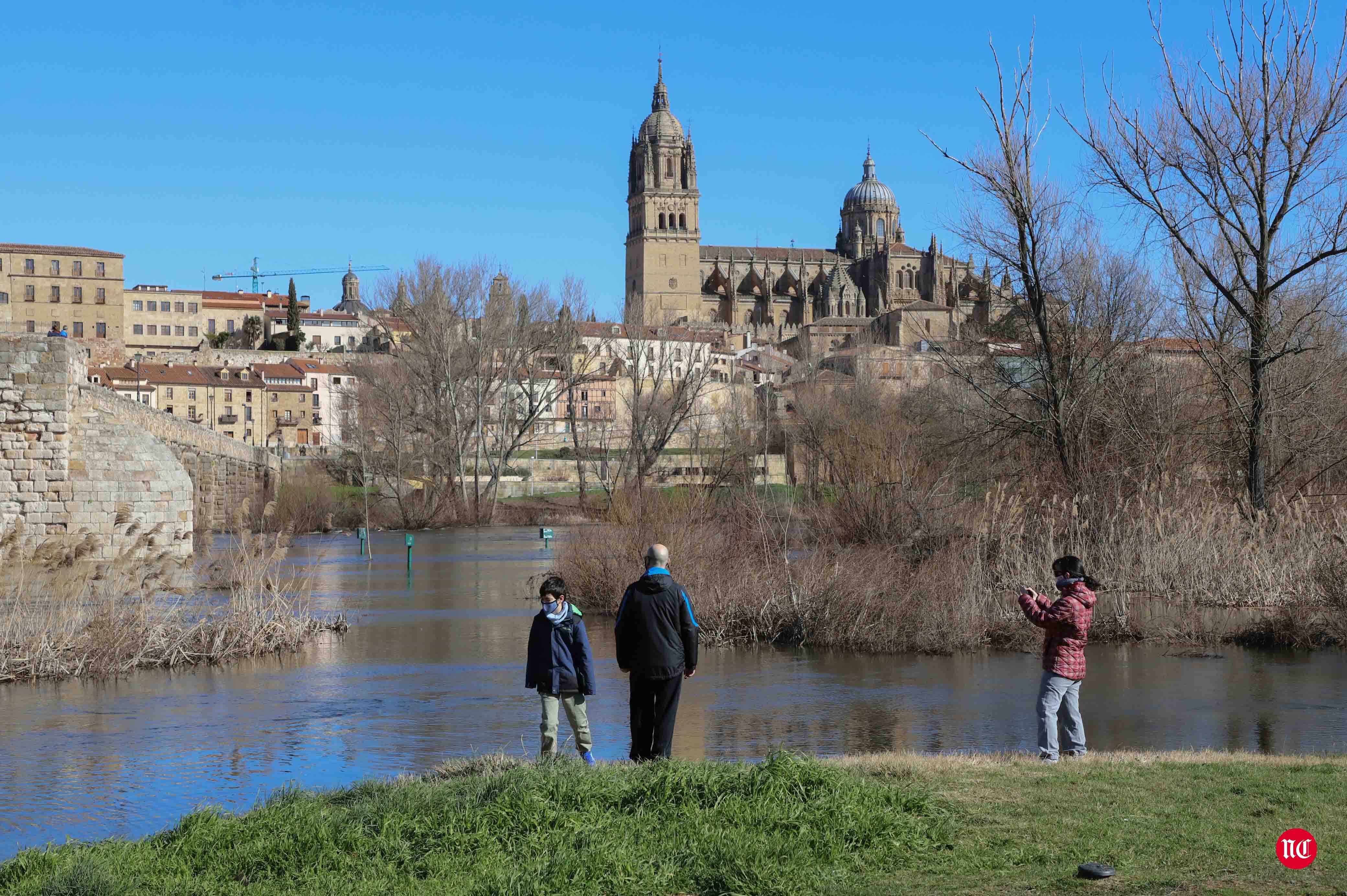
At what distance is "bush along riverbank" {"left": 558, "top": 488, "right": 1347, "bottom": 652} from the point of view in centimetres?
1697

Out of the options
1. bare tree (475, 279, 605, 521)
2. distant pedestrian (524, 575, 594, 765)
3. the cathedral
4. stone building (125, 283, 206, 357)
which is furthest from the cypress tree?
distant pedestrian (524, 575, 594, 765)

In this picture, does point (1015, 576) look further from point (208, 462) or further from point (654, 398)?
point (654, 398)

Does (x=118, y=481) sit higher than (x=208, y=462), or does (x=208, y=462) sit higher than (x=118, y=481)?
(x=208, y=462)

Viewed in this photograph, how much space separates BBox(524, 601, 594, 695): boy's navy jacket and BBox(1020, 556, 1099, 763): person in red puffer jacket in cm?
286

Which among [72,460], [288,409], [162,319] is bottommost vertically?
[72,460]

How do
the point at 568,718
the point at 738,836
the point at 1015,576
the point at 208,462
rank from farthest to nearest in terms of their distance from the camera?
the point at 208,462
the point at 1015,576
the point at 568,718
the point at 738,836

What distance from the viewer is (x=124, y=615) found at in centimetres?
1521

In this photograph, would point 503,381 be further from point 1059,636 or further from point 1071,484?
point 1059,636

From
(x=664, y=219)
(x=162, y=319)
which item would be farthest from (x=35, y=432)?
(x=664, y=219)

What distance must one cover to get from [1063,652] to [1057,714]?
1.53ft

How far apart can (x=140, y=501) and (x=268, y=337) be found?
112163 mm

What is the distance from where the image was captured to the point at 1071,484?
69.4 ft

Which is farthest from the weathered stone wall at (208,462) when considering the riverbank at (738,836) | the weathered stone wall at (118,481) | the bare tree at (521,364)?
the riverbank at (738,836)

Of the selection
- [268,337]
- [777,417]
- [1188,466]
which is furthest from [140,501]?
[268,337]
